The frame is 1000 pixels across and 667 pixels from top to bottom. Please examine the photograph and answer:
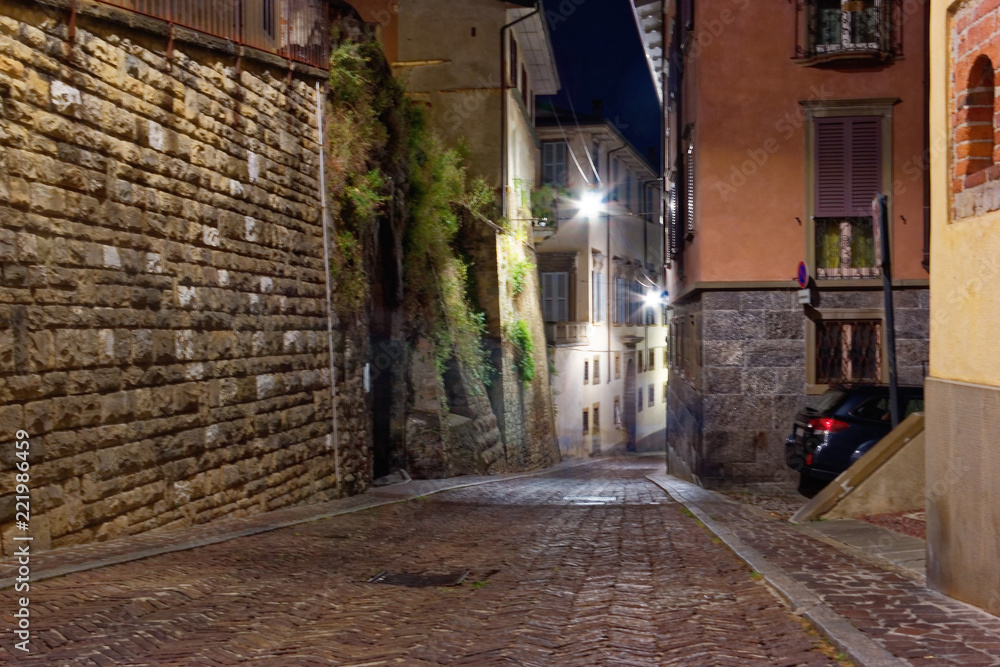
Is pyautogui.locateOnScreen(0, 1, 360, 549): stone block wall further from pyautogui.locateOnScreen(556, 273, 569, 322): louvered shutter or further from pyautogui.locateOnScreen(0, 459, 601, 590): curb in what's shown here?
pyautogui.locateOnScreen(556, 273, 569, 322): louvered shutter

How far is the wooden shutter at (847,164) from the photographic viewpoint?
1484 centimetres

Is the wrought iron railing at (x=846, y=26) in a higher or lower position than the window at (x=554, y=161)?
lower

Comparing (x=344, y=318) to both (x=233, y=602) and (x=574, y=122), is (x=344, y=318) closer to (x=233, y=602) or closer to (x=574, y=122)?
(x=233, y=602)

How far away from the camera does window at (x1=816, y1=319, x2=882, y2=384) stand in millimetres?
14859

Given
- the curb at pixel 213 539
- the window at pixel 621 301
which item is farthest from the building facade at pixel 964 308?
the window at pixel 621 301

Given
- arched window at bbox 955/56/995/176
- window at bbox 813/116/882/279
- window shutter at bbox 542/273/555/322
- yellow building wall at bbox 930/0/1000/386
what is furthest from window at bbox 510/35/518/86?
arched window at bbox 955/56/995/176

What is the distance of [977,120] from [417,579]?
16.7ft

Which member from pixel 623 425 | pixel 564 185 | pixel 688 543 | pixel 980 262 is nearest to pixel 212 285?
pixel 688 543

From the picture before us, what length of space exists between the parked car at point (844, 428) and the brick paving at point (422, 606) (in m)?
3.04

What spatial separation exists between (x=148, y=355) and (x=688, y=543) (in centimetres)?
529

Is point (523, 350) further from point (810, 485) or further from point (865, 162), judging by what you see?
point (810, 485)

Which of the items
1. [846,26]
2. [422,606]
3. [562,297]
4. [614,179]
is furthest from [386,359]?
[614,179]

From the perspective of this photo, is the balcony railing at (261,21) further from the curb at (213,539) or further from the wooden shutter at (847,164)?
the wooden shutter at (847,164)

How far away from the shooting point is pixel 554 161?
35.8 m
